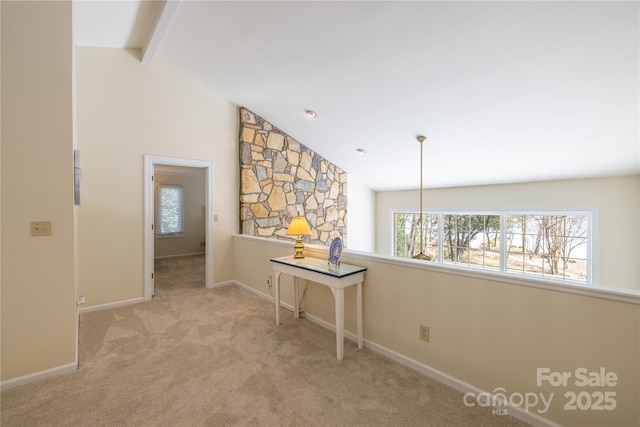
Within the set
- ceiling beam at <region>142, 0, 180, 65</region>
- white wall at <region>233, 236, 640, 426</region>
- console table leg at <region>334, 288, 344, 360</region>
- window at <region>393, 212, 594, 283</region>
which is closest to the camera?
white wall at <region>233, 236, 640, 426</region>

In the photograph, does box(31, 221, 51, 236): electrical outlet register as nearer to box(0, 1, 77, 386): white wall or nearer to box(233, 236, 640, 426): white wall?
box(0, 1, 77, 386): white wall

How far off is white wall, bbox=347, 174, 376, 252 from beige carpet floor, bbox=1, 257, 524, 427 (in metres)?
3.33

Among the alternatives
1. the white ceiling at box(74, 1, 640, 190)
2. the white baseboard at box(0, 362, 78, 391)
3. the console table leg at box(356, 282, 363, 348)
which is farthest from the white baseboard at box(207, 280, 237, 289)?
the white ceiling at box(74, 1, 640, 190)

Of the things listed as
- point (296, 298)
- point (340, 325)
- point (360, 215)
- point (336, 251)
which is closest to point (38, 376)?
point (296, 298)

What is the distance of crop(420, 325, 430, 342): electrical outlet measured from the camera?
2.09 m

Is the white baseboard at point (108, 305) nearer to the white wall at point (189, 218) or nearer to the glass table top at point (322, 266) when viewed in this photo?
the glass table top at point (322, 266)

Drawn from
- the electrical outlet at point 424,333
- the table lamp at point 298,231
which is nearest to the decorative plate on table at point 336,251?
the table lamp at point 298,231

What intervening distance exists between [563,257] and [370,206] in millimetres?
3496

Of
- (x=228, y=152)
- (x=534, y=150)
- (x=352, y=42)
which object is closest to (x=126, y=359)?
(x=228, y=152)

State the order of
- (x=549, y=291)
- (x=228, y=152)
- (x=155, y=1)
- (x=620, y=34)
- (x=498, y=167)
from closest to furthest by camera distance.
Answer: (x=549, y=291) < (x=620, y=34) < (x=155, y=1) < (x=498, y=167) < (x=228, y=152)

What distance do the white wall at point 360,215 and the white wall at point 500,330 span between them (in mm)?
3427

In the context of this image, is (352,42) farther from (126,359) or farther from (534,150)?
(126,359)

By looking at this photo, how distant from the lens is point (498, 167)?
4129 millimetres

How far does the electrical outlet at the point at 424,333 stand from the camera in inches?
82.3
